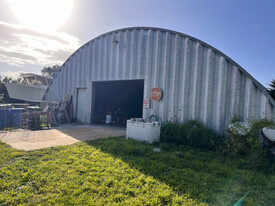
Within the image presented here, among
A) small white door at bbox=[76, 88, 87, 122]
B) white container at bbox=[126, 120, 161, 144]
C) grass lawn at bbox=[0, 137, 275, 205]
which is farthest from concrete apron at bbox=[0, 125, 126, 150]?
small white door at bbox=[76, 88, 87, 122]

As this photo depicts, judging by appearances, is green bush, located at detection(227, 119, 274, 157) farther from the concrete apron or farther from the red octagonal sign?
the concrete apron

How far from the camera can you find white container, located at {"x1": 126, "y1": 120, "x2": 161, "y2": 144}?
615cm

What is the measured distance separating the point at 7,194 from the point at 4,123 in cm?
757

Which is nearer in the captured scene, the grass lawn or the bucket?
the grass lawn

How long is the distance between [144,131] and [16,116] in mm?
7010

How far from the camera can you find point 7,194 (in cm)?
277

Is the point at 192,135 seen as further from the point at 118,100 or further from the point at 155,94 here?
the point at 118,100

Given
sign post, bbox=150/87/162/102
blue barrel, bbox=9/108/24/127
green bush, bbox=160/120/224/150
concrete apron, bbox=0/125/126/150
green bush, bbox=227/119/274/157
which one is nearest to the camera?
green bush, bbox=227/119/274/157

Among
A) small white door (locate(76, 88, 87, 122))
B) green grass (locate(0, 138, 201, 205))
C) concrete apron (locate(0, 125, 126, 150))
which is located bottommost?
green grass (locate(0, 138, 201, 205))

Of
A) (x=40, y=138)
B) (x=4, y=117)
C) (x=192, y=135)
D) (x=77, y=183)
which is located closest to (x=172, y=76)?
(x=192, y=135)

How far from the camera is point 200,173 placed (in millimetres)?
3715

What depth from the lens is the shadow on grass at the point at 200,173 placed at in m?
2.94

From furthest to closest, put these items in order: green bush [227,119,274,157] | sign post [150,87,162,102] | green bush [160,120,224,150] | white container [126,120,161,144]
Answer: sign post [150,87,162,102]
white container [126,120,161,144]
green bush [160,120,224,150]
green bush [227,119,274,157]

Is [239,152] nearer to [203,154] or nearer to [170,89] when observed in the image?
[203,154]
